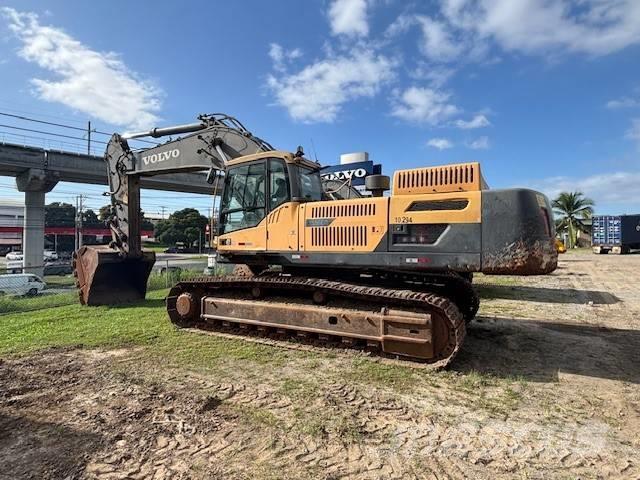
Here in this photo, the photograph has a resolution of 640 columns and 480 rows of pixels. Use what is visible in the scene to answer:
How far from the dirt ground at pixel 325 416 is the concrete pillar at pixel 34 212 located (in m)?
28.6

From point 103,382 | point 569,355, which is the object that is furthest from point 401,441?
point 569,355

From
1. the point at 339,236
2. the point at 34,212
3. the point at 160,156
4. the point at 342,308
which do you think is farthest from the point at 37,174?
the point at 342,308

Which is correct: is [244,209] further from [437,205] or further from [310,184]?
[437,205]

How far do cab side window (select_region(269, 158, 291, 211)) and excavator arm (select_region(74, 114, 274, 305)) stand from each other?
2.26 m

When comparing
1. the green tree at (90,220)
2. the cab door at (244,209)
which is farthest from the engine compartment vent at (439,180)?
the green tree at (90,220)

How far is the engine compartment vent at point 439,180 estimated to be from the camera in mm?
5375

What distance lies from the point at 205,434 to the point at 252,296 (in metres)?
3.43

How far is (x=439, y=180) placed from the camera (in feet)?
18.2

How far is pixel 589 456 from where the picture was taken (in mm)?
3309

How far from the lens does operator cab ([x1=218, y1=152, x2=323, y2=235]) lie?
6500 mm

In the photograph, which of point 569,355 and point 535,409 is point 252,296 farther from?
point 569,355

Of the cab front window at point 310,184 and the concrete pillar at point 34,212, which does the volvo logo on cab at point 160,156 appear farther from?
the concrete pillar at point 34,212

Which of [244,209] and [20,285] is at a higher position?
[244,209]

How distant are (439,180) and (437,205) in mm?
383
